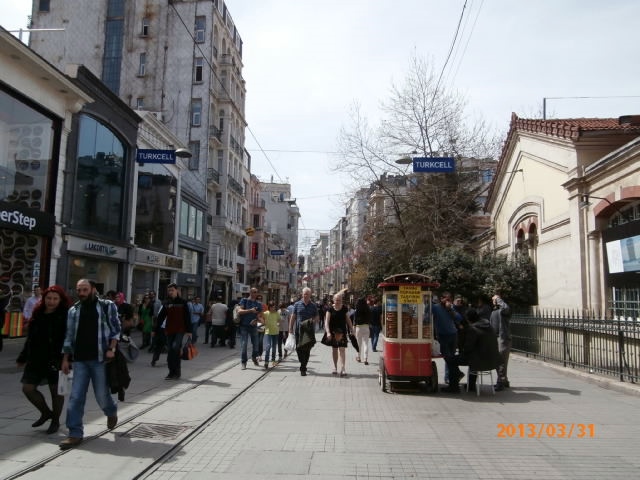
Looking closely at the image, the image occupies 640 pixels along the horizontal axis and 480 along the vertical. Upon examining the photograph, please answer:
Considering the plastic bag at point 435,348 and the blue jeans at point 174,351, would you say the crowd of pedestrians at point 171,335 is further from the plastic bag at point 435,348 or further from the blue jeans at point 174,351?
the plastic bag at point 435,348

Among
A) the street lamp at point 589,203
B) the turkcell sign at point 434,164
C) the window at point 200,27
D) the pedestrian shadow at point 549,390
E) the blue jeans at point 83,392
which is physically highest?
the window at point 200,27

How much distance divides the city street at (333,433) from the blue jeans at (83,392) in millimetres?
264

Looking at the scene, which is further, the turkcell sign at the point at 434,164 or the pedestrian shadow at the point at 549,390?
the turkcell sign at the point at 434,164

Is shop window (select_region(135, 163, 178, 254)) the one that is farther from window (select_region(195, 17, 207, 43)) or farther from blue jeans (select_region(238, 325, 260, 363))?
window (select_region(195, 17, 207, 43))

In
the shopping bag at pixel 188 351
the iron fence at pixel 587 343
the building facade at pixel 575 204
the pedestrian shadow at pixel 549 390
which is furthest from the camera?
the building facade at pixel 575 204

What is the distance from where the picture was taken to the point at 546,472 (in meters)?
5.04

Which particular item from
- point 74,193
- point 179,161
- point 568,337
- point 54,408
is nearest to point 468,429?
point 54,408

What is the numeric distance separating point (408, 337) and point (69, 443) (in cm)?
561

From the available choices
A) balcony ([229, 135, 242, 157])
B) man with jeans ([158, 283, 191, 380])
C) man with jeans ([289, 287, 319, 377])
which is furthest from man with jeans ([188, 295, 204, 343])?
balcony ([229, 135, 242, 157])

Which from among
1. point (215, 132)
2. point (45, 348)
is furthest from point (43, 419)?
point (215, 132)

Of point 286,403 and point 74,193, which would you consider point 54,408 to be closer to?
point 286,403

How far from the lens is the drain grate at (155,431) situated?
20.4 feet

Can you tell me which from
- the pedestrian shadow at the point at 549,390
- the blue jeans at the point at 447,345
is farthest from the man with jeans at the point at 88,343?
the pedestrian shadow at the point at 549,390
